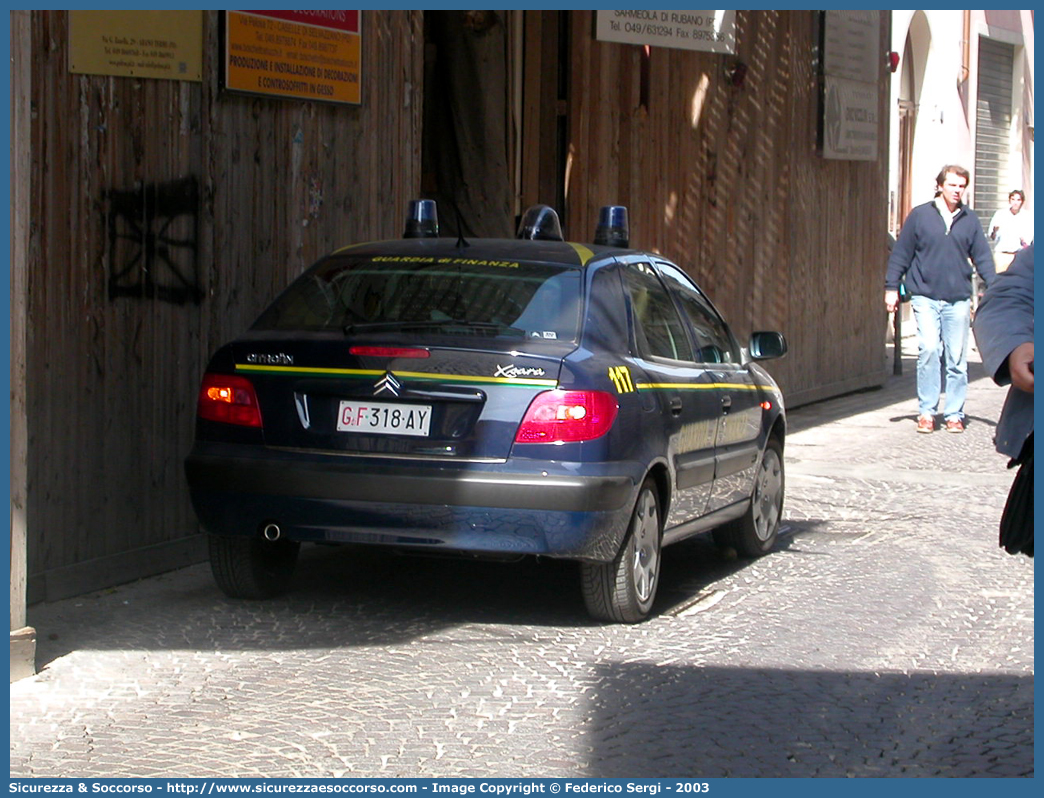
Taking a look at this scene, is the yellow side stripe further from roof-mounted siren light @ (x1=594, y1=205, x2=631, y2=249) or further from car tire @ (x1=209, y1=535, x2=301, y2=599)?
car tire @ (x1=209, y1=535, x2=301, y2=599)

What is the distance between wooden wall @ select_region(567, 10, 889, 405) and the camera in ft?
41.8

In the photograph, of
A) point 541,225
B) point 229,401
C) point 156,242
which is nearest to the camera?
point 229,401

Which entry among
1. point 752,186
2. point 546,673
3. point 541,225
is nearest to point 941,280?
point 752,186

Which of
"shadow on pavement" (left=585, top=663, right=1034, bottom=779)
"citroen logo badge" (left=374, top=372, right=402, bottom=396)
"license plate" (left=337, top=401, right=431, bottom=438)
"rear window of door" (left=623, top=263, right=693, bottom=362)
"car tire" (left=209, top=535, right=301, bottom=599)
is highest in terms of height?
"rear window of door" (left=623, top=263, right=693, bottom=362)

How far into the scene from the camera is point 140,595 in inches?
294

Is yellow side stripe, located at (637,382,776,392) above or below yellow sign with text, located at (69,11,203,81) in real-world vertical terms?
below

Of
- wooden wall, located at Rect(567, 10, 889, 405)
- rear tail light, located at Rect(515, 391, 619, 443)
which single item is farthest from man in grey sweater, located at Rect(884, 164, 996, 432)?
rear tail light, located at Rect(515, 391, 619, 443)

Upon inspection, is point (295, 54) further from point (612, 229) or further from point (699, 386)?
point (699, 386)

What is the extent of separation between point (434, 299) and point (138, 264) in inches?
62.8

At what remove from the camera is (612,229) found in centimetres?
829

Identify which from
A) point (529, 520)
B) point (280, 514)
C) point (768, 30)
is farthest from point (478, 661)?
point (768, 30)

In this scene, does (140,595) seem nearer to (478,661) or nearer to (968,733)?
(478,661)

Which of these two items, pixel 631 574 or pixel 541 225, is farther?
pixel 541 225

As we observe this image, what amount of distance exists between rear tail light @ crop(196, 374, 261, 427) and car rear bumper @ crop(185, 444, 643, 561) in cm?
15
